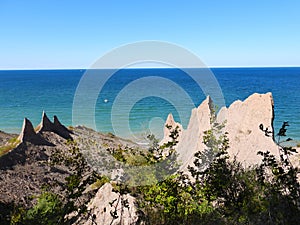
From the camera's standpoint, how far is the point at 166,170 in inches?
210

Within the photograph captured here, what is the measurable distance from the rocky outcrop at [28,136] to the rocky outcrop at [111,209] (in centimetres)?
1555

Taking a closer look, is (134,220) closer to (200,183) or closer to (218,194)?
(200,183)

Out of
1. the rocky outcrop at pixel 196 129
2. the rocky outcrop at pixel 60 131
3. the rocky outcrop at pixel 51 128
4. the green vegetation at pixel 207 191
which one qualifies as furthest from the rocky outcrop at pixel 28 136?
the green vegetation at pixel 207 191

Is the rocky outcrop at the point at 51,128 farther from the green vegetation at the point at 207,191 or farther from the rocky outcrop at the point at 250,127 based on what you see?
the green vegetation at the point at 207,191

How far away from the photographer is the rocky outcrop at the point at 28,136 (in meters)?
22.7

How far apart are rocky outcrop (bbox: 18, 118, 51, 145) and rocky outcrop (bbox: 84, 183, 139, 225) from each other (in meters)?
15.5

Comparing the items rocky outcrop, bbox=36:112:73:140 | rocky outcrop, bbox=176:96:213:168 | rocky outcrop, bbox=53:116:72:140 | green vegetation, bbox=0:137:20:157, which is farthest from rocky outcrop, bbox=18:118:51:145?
rocky outcrop, bbox=176:96:213:168

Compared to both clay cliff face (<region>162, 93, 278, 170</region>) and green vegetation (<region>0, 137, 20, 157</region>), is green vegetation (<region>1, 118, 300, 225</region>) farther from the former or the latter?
green vegetation (<region>0, 137, 20, 157</region>)

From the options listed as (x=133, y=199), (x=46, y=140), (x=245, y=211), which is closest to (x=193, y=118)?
(x=133, y=199)

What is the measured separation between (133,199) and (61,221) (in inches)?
88.8

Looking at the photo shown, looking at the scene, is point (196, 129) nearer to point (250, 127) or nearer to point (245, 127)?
point (245, 127)

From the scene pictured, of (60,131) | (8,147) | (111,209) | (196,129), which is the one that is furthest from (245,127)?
(60,131)

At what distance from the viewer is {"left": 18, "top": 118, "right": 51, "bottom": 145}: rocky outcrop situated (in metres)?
22.7

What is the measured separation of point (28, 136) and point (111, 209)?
17594mm
